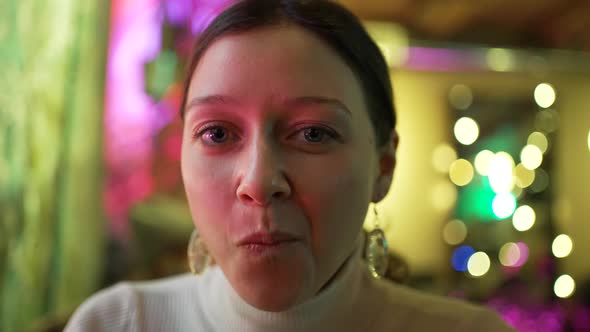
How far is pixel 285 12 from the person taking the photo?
501mm

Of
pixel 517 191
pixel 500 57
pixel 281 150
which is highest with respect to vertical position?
pixel 500 57

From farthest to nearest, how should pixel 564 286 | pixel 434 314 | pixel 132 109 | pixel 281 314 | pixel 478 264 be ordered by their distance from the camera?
pixel 478 264
pixel 564 286
pixel 132 109
pixel 434 314
pixel 281 314

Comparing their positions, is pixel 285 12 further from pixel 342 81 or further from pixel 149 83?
pixel 149 83

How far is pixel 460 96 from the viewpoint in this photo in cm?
280

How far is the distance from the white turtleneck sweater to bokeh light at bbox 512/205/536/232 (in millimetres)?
2181

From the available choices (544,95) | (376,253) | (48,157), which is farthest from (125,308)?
(544,95)

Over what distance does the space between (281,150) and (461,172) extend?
2432mm

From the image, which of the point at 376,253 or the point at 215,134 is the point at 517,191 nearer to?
the point at 376,253

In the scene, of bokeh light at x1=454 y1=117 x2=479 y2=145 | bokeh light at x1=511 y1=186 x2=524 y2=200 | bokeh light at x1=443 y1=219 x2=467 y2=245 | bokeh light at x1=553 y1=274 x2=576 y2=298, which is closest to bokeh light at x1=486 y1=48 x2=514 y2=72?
bokeh light at x1=454 y1=117 x2=479 y2=145

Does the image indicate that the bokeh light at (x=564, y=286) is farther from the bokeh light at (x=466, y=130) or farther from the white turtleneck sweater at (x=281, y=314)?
A: the white turtleneck sweater at (x=281, y=314)

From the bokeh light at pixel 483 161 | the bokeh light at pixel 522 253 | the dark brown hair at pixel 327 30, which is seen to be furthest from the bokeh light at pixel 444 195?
the dark brown hair at pixel 327 30

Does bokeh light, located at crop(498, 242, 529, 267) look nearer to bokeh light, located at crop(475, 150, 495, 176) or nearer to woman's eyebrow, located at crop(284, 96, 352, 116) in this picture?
bokeh light, located at crop(475, 150, 495, 176)

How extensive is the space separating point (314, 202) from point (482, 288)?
7.69ft

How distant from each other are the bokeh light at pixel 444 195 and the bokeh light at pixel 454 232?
87 millimetres
